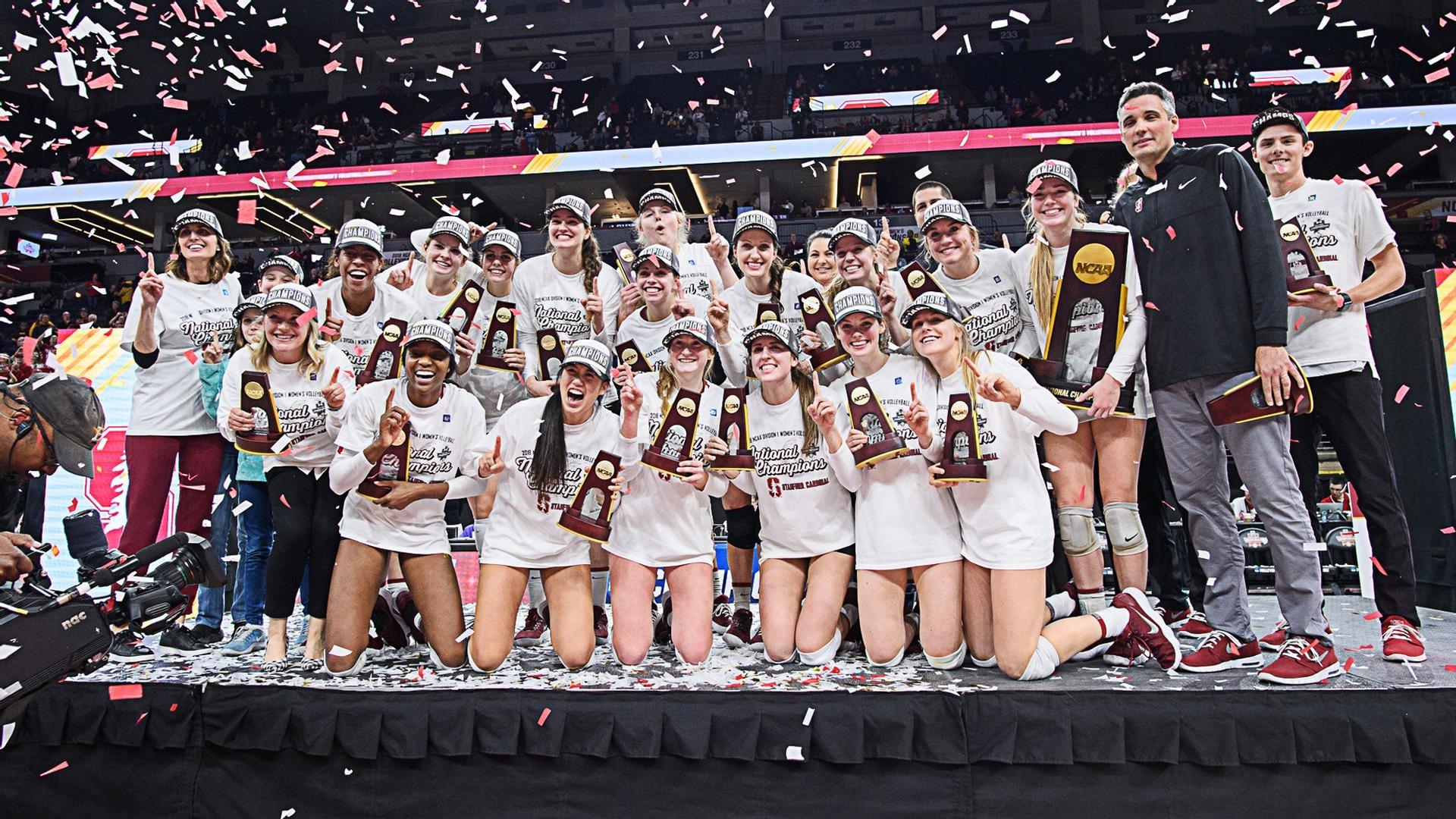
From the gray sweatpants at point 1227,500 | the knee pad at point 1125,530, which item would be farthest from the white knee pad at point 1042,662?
the gray sweatpants at point 1227,500

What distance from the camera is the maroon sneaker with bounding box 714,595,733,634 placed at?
385 cm

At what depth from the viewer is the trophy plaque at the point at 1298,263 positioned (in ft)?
9.99

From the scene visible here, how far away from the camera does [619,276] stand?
14.1ft

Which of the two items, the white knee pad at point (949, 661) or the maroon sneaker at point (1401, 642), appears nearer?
the maroon sneaker at point (1401, 642)

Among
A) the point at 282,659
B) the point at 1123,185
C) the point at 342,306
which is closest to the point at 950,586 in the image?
the point at 1123,185

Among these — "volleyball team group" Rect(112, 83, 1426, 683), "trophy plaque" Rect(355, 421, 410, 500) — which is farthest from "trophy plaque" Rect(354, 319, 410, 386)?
"trophy plaque" Rect(355, 421, 410, 500)

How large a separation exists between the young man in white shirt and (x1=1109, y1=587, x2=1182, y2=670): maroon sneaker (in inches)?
19.1

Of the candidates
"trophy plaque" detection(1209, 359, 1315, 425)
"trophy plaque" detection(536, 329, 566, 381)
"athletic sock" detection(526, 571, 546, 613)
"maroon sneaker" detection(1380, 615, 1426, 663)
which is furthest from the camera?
"athletic sock" detection(526, 571, 546, 613)

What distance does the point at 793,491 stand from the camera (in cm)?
348

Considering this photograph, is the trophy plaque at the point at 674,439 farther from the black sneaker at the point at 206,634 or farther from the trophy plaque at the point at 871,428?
the black sneaker at the point at 206,634

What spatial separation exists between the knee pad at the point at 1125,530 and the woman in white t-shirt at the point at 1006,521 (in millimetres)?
151

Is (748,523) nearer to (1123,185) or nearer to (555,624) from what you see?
(555,624)

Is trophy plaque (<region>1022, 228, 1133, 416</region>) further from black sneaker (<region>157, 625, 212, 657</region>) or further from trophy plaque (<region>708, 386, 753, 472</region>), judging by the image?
black sneaker (<region>157, 625, 212, 657</region>)

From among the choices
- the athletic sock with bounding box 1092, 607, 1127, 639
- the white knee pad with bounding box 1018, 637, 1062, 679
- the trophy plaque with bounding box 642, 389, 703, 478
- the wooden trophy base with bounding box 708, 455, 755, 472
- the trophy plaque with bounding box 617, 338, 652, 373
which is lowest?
the white knee pad with bounding box 1018, 637, 1062, 679
